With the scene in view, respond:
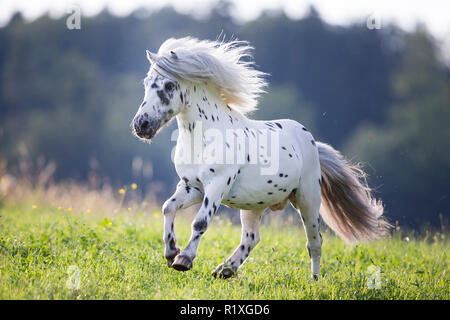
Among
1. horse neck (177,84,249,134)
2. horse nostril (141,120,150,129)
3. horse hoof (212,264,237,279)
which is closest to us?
horse nostril (141,120,150,129)

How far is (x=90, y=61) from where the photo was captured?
41125 millimetres

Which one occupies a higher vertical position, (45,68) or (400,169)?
(45,68)

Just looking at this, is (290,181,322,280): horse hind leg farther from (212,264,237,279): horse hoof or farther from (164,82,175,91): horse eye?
(164,82,175,91): horse eye

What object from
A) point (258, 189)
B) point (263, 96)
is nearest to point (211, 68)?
point (258, 189)

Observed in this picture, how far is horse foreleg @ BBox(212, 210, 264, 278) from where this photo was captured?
5379mm

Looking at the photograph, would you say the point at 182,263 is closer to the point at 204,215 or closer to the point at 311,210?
the point at 204,215

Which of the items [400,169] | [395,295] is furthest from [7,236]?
[400,169]

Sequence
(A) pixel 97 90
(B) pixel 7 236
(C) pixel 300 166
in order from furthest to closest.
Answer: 1. (A) pixel 97 90
2. (B) pixel 7 236
3. (C) pixel 300 166

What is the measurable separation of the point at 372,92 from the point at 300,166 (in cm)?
3205

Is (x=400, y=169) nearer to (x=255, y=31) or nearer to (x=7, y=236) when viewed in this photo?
(x=255, y=31)

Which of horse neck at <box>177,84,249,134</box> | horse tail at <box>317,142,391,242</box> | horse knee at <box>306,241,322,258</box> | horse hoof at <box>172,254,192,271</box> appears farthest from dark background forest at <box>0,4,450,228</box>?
horse hoof at <box>172,254,192,271</box>

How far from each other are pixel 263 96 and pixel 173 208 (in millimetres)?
24655

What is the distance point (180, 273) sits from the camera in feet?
18.0
